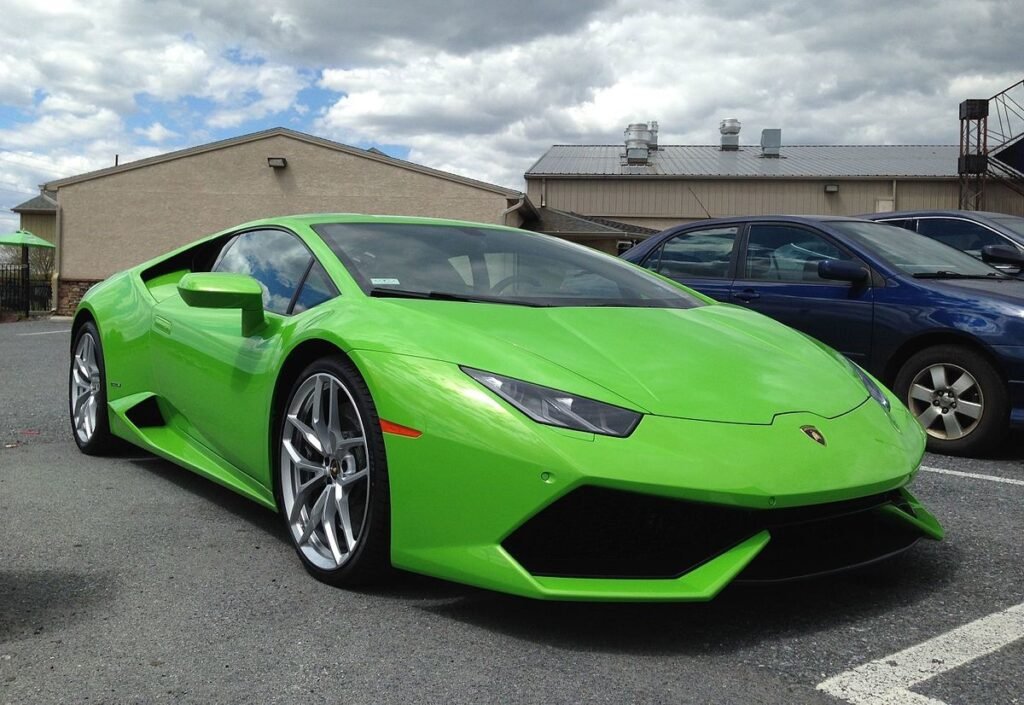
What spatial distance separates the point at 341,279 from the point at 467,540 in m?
1.10

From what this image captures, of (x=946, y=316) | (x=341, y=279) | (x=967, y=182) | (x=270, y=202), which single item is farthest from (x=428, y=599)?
(x=967, y=182)

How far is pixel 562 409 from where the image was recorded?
7.61ft

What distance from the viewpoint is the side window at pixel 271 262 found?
10.8 feet

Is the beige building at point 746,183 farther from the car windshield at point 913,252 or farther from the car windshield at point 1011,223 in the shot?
the car windshield at point 913,252

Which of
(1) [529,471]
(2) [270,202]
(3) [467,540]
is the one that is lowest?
(3) [467,540]

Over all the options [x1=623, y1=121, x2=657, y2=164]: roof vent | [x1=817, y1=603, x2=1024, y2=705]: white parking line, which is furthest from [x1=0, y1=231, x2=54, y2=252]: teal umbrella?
[x1=817, y1=603, x2=1024, y2=705]: white parking line

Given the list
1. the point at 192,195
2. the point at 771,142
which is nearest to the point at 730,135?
the point at 771,142

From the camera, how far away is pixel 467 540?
7.63 feet

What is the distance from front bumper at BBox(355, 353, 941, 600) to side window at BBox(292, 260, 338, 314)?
2.35 feet

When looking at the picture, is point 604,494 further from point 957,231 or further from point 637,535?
point 957,231

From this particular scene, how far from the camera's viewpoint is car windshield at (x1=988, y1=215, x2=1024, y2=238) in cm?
Result: 707

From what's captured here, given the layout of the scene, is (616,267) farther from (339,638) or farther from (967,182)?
(967,182)

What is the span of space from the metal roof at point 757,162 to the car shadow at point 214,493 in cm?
2499

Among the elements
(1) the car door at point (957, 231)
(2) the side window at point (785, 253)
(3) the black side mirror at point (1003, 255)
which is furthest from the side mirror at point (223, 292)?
(1) the car door at point (957, 231)
